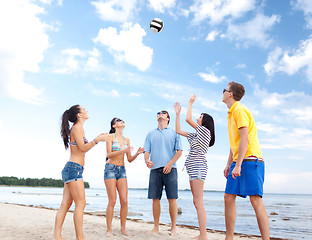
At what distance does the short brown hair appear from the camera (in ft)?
15.3

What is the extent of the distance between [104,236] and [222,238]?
8.05ft

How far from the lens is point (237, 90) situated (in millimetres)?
4664

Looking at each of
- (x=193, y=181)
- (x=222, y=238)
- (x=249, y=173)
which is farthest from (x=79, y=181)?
(x=222, y=238)

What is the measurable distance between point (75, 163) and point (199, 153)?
2246 millimetres

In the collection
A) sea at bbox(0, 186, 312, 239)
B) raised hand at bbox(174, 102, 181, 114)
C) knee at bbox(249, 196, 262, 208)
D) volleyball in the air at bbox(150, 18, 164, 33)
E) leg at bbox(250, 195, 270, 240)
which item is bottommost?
sea at bbox(0, 186, 312, 239)

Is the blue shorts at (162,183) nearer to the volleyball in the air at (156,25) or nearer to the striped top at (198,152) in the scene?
the striped top at (198,152)

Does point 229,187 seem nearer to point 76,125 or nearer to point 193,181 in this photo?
point 193,181

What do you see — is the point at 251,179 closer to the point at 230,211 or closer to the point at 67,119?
the point at 230,211

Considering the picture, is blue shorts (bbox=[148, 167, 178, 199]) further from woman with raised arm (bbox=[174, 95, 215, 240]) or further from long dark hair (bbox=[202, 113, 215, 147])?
long dark hair (bbox=[202, 113, 215, 147])

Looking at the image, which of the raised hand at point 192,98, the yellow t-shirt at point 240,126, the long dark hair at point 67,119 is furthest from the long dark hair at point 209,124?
the long dark hair at point 67,119

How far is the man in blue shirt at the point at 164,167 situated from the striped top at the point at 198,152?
754mm

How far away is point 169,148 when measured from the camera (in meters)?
6.34

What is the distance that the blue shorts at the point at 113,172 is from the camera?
19.5 feet

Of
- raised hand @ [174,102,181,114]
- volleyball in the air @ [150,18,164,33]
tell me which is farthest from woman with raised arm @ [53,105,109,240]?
volleyball in the air @ [150,18,164,33]
